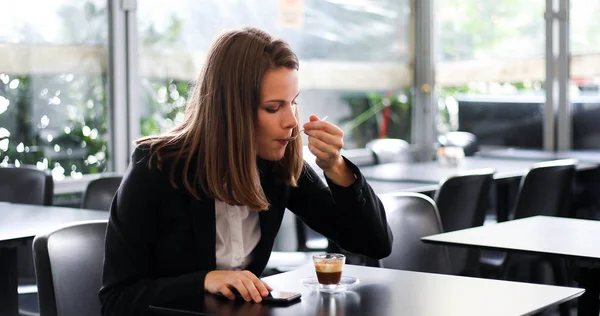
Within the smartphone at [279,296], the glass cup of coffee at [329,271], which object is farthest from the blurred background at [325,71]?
the smartphone at [279,296]

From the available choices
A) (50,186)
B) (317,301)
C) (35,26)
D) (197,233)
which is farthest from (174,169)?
(35,26)

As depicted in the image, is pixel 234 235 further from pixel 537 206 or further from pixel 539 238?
pixel 537 206

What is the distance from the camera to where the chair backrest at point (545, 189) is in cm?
471

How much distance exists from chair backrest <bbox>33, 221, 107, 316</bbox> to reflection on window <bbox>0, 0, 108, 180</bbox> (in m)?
2.53

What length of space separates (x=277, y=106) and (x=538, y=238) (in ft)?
3.69

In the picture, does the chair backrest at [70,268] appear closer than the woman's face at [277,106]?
No

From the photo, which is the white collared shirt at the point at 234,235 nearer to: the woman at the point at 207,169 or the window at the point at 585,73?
the woman at the point at 207,169

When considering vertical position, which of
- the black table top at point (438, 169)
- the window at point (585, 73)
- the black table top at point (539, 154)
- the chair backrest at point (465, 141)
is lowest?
the black table top at point (438, 169)

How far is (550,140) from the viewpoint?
6.89m

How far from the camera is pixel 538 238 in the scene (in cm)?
286

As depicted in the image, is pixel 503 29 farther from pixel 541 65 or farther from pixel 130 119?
pixel 130 119

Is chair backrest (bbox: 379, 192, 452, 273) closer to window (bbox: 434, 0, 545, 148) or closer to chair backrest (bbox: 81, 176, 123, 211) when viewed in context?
chair backrest (bbox: 81, 176, 123, 211)

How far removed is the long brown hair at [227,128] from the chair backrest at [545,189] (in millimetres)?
2801

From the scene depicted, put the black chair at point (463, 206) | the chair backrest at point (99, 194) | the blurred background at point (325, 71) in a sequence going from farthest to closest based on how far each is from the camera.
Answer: the blurred background at point (325, 71) → the black chair at point (463, 206) → the chair backrest at point (99, 194)
